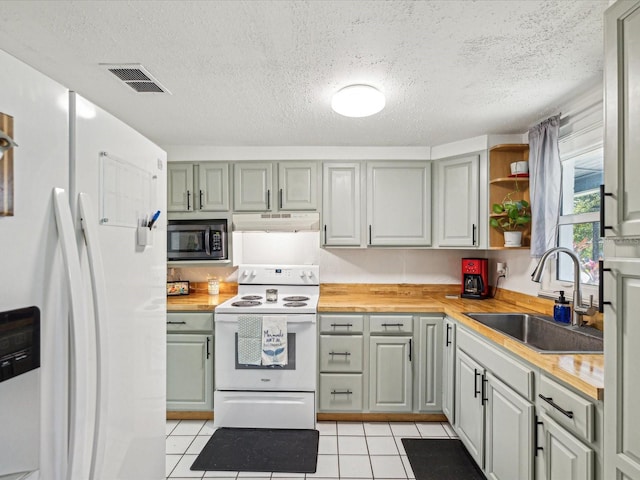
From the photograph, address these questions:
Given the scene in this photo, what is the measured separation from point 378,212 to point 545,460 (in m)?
2.05

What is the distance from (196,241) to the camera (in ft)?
10.1

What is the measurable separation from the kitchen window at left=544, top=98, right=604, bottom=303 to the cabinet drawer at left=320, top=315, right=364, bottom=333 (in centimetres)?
135

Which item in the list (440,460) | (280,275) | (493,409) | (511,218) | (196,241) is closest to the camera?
(493,409)

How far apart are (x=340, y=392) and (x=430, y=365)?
2.40ft

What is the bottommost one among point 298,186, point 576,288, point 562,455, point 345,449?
point 345,449

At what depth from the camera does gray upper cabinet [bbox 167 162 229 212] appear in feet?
10.2

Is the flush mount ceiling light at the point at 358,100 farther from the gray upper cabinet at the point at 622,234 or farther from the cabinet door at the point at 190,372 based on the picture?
the cabinet door at the point at 190,372

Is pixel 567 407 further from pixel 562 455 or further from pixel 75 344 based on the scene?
pixel 75 344

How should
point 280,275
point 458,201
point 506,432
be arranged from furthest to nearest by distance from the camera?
point 280,275 < point 458,201 < point 506,432

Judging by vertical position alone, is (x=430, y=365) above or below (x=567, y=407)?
below

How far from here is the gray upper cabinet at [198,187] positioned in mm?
3123

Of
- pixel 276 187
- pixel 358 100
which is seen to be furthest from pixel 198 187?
pixel 358 100

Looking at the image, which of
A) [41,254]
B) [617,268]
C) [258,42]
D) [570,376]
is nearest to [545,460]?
[570,376]

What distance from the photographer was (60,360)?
74 cm
